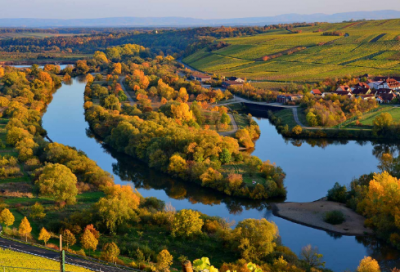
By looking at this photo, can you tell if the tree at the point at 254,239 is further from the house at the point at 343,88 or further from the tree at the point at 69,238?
the house at the point at 343,88

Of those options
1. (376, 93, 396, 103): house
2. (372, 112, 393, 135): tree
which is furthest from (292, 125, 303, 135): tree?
(376, 93, 396, 103): house

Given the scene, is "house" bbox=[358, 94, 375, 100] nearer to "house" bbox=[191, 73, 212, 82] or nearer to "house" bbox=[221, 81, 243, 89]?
"house" bbox=[221, 81, 243, 89]

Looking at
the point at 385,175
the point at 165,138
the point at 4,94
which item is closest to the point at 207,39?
the point at 4,94

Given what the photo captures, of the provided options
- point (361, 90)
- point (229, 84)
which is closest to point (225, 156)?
point (361, 90)

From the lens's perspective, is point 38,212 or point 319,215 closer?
point 38,212

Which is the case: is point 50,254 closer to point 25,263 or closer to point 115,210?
point 25,263

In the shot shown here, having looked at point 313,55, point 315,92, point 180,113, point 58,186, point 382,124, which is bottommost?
point 58,186
